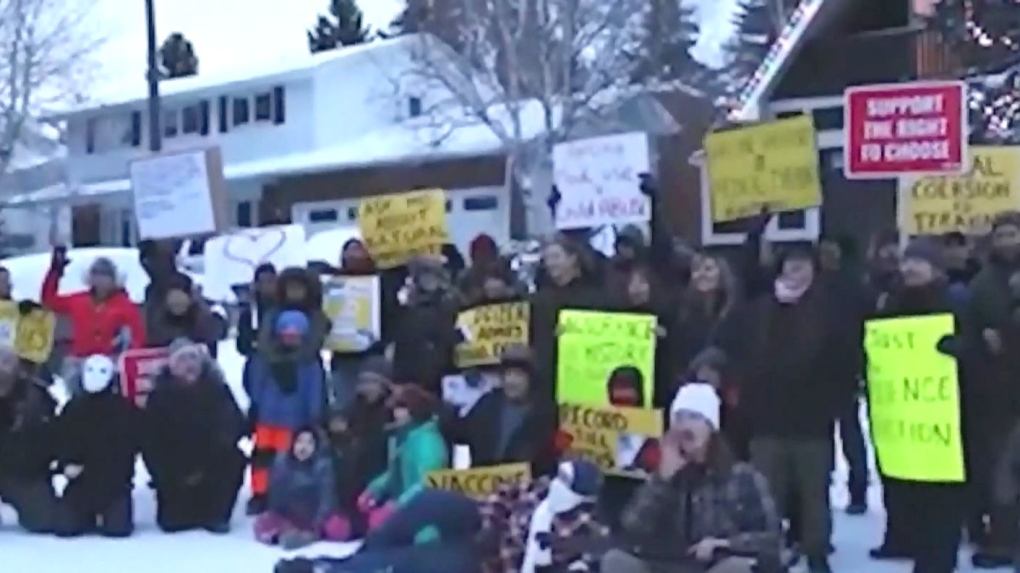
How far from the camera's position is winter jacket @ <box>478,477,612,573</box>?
33.8 ft

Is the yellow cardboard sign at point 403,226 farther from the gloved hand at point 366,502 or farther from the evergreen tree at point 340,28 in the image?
the evergreen tree at point 340,28

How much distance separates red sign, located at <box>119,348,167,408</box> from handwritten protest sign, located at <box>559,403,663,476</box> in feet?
11.9

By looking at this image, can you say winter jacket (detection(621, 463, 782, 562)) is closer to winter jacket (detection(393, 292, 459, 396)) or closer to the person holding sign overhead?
the person holding sign overhead

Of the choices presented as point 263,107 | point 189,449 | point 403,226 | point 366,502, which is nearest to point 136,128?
point 263,107

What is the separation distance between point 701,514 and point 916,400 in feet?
4.86

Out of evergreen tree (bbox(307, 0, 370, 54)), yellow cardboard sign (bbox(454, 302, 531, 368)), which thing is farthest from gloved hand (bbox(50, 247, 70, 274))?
evergreen tree (bbox(307, 0, 370, 54))

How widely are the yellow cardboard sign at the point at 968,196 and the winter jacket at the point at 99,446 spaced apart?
4863 mm

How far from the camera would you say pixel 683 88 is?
47.0m

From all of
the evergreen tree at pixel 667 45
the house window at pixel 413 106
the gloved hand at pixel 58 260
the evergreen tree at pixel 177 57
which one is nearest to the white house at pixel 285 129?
the house window at pixel 413 106

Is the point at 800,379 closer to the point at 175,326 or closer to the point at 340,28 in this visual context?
the point at 175,326

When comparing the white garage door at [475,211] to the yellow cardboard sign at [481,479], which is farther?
the white garage door at [475,211]

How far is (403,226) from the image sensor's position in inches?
559

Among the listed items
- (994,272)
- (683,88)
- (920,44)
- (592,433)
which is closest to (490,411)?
(592,433)

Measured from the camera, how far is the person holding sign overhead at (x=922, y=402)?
1029 cm
